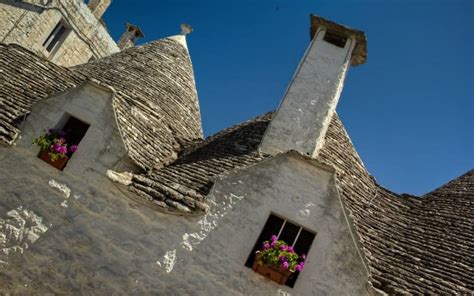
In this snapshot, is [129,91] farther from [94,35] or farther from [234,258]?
[94,35]

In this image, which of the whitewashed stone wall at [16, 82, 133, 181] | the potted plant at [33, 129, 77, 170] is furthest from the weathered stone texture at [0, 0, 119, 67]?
the potted plant at [33, 129, 77, 170]

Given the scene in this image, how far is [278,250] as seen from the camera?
482 cm

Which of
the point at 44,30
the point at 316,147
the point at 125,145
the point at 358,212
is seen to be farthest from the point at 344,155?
the point at 44,30

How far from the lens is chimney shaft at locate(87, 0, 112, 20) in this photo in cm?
1819

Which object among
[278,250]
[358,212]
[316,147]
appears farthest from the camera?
[316,147]

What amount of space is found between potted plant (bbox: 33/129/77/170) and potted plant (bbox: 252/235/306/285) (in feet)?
10.3

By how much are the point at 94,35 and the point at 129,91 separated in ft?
37.4

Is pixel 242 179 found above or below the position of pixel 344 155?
below

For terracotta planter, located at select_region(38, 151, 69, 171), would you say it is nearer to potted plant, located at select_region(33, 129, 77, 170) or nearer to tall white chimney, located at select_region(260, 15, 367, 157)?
potted plant, located at select_region(33, 129, 77, 170)

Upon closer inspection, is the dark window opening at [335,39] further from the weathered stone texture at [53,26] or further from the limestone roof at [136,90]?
the weathered stone texture at [53,26]

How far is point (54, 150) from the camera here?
547cm

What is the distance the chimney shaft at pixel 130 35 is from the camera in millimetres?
19716

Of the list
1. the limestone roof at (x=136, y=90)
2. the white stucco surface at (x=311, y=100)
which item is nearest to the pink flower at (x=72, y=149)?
the limestone roof at (x=136, y=90)

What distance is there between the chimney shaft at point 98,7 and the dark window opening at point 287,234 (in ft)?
53.6
